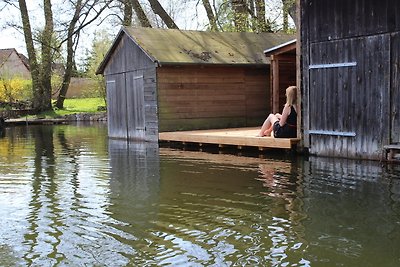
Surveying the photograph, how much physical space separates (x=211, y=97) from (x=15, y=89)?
86.2ft

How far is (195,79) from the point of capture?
15.6 meters

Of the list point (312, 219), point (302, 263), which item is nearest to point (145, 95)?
point (312, 219)

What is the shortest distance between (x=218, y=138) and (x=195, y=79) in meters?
3.25

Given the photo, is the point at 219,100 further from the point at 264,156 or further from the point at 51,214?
the point at 51,214

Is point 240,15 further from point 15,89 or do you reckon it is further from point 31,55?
point 15,89

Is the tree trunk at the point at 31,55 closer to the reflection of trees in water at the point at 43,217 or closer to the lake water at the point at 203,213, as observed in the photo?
the lake water at the point at 203,213

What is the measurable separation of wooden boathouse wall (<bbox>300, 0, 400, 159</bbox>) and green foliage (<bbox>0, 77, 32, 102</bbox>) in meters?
30.7

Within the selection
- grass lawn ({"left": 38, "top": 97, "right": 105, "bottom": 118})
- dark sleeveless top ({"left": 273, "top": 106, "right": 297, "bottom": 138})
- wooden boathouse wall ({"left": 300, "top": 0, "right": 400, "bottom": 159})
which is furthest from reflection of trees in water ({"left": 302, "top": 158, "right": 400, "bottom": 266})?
grass lawn ({"left": 38, "top": 97, "right": 105, "bottom": 118})

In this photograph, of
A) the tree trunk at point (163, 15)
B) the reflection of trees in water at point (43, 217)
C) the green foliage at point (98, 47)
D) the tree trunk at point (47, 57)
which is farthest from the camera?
the green foliage at point (98, 47)

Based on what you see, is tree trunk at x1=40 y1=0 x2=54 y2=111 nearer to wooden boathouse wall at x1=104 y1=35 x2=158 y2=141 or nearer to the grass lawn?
the grass lawn

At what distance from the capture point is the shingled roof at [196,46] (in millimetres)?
15188

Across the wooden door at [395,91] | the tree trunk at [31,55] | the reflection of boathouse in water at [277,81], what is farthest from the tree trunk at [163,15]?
the wooden door at [395,91]

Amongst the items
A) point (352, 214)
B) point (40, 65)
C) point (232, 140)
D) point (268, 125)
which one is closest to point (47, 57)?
point (40, 65)

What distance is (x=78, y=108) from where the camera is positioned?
38250 millimetres
